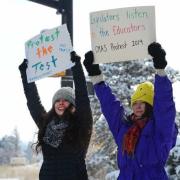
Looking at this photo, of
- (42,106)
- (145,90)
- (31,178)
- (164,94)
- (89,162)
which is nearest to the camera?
(164,94)

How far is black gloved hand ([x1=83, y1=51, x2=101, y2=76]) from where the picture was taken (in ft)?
16.4

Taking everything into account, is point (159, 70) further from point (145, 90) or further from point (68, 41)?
point (68, 41)

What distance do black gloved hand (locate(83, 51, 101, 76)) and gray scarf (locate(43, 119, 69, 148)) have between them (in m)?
0.48

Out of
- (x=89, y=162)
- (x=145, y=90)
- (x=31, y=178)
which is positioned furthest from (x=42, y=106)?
(x=31, y=178)

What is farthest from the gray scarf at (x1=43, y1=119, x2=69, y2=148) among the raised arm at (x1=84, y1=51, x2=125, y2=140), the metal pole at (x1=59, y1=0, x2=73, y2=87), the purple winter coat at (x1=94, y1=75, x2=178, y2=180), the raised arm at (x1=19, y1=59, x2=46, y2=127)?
the metal pole at (x1=59, y1=0, x2=73, y2=87)

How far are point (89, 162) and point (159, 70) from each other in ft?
35.8

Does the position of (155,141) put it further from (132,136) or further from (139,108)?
(139,108)

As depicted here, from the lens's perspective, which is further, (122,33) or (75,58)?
(75,58)

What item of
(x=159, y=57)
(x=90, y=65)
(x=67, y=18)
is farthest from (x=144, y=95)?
(x=67, y=18)

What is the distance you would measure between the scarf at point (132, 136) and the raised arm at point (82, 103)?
52cm

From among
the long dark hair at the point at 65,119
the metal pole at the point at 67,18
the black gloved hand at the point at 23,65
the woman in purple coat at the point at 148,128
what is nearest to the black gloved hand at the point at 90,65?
the woman in purple coat at the point at 148,128

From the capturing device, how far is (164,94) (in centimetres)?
443

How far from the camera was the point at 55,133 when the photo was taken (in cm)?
521

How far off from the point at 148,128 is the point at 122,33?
2.71ft
